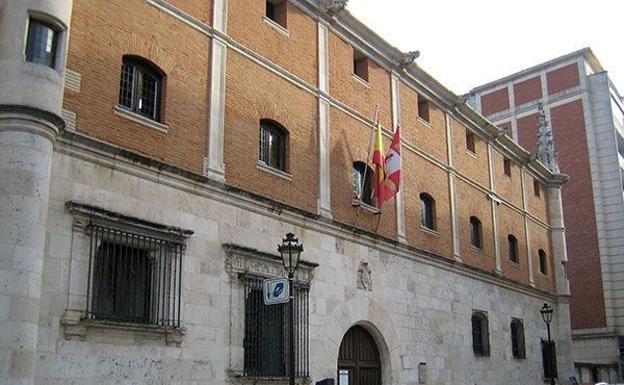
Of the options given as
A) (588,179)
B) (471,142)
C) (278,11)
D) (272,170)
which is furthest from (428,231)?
(588,179)

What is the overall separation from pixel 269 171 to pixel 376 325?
225 inches

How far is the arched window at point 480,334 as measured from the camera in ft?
86.5

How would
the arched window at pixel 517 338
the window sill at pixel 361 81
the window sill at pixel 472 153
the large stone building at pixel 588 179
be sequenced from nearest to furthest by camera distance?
1. the window sill at pixel 361 81
2. the window sill at pixel 472 153
3. the arched window at pixel 517 338
4. the large stone building at pixel 588 179

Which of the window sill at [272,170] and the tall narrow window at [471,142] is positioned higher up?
the tall narrow window at [471,142]

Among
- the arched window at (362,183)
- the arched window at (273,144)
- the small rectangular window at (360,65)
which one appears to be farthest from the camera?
the small rectangular window at (360,65)

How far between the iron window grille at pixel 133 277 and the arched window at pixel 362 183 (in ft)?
24.6

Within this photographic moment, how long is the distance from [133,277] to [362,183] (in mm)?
8969

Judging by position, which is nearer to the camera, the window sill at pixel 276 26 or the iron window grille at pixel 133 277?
the iron window grille at pixel 133 277

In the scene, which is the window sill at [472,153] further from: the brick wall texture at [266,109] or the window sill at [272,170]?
the window sill at [272,170]

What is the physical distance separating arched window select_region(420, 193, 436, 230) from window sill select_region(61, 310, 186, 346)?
1196 cm

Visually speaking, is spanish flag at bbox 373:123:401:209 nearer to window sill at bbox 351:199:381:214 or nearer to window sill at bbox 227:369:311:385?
window sill at bbox 351:199:381:214

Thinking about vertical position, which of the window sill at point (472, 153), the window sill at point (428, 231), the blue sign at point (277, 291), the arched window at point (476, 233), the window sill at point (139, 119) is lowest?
the blue sign at point (277, 291)

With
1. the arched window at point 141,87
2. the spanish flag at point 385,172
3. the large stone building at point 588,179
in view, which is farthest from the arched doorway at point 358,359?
the large stone building at point 588,179

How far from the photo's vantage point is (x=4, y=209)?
11547mm
